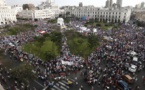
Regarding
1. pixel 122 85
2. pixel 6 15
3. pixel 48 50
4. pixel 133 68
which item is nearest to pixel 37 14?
pixel 6 15

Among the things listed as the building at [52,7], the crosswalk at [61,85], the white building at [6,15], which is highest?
the building at [52,7]

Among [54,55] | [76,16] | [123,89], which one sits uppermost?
[76,16]

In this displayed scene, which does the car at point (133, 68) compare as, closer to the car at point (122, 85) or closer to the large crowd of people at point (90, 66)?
the large crowd of people at point (90, 66)

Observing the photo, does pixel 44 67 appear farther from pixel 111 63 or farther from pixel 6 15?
pixel 6 15

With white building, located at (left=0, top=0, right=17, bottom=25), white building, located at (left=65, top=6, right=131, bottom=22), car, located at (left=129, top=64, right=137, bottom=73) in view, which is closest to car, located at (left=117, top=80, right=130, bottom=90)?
car, located at (left=129, top=64, right=137, bottom=73)

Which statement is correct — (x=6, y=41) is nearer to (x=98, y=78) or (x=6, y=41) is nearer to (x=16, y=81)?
(x=16, y=81)

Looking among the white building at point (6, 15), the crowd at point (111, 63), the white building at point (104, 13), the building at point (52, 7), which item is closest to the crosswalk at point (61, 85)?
the crowd at point (111, 63)

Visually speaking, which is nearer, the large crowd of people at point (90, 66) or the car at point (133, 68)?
the large crowd of people at point (90, 66)

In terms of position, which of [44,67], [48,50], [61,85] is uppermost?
[48,50]

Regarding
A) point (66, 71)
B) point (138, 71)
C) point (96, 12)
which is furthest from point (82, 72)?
point (96, 12)
